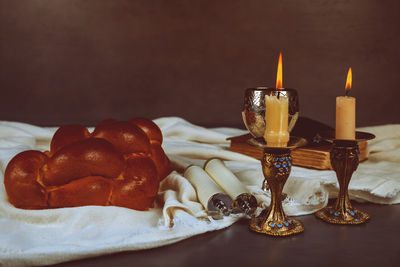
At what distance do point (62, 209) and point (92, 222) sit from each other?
0.20 ft

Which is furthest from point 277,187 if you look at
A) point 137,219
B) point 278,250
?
point 137,219

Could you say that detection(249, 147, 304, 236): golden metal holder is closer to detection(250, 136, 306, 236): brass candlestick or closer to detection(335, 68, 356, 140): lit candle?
detection(250, 136, 306, 236): brass candlestick

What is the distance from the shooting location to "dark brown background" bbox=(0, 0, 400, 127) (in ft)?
11.1

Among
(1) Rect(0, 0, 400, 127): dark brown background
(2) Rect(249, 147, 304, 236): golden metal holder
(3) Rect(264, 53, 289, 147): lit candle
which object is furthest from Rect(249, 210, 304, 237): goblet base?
(1) Rect(0, 0, 400, 127): dark brown background

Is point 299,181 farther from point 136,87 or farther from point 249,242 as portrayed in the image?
point 136,87

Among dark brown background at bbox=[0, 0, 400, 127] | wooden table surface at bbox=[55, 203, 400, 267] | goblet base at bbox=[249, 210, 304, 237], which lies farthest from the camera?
dark brown background at bbox=[0, 0, 400, 127]

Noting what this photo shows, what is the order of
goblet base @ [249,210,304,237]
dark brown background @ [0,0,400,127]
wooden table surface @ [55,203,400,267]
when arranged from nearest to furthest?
wooden table surface @ [55,203,400,267] < goblet base @ [249,210,304,237] < dark brown background @ [0,0,400,127]

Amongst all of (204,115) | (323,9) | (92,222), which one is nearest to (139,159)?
(92,222)

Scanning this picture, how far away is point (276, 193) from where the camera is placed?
0.90 meters

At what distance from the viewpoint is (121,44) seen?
3461 mm

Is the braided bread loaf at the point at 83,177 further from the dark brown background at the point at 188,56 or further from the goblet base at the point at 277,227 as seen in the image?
Result: the dark brown background at the point at 188,56

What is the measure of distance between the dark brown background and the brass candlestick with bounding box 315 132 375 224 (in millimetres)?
2410

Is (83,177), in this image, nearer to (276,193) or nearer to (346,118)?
(276,193)

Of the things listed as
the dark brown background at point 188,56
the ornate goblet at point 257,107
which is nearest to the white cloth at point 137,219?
the ornate goblet at point 257,107
